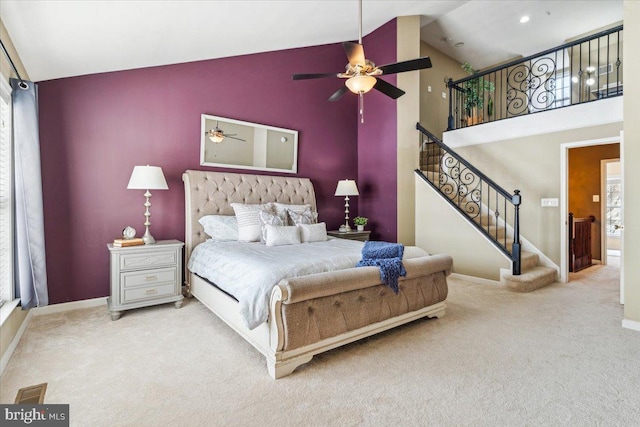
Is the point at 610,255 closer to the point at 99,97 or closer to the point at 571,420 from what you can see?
the point at 571,420

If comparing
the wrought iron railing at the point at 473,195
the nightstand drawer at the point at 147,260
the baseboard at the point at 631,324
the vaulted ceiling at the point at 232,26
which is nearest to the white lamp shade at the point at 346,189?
the wrought iron railing at the point at 473,195

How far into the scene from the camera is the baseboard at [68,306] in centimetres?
325

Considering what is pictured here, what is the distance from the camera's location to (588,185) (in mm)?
6098

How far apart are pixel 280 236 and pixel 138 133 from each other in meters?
2.09

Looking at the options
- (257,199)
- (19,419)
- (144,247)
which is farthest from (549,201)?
(19,419)

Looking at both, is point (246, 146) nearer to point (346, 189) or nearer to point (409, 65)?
point (346, 189)

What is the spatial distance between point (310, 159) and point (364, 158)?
43.5 inches

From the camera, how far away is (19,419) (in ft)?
3.31

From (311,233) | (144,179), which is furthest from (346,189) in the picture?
(144,179)

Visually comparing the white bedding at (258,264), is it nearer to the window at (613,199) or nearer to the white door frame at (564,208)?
the white door frame at (564,208)

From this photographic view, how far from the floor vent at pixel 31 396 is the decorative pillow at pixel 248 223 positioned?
2.65 metres

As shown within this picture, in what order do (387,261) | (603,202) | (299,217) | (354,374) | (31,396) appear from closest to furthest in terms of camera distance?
(31,396)
(354,374)
(387,261)
(299,217)
(603,202)

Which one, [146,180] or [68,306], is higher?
[146,180]

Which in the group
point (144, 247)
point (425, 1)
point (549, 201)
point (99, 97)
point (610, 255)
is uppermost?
point (425, 1)
